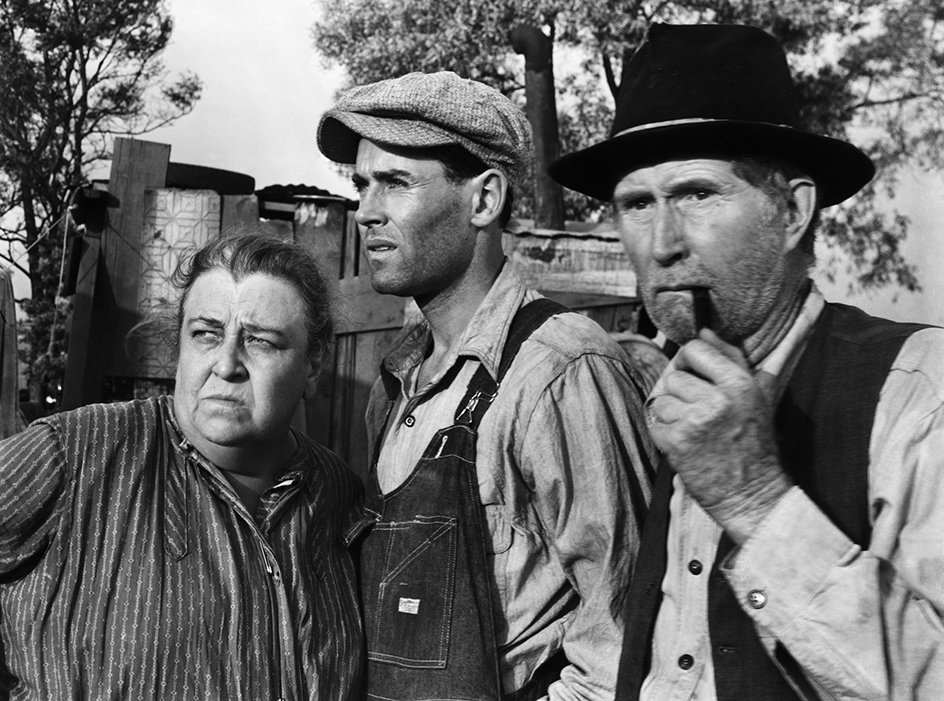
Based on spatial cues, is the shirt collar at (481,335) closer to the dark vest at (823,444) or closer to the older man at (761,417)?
the older man at (761,417)

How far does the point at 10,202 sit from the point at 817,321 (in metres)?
16.4

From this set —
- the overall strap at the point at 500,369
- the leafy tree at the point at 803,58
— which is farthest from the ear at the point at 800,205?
the leafy tree at the point at 803,58

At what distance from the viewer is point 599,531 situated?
207 cm

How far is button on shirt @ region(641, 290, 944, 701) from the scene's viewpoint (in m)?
1.34

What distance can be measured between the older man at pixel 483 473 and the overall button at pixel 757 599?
634 mm

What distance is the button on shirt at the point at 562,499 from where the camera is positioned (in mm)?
2057

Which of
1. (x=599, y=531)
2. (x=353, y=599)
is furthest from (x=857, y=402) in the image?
(x=353, y=599)

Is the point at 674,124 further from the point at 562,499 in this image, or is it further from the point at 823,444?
the point at 562,499

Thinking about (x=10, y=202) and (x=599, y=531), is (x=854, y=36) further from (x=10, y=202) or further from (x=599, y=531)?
(x=599, y=531)

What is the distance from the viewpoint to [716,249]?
1742 mm

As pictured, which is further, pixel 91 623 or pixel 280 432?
pixel 280 432

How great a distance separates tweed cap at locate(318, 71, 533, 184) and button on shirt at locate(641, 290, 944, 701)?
53.2 inches

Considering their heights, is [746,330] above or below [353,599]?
above

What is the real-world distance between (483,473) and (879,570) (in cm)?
97
